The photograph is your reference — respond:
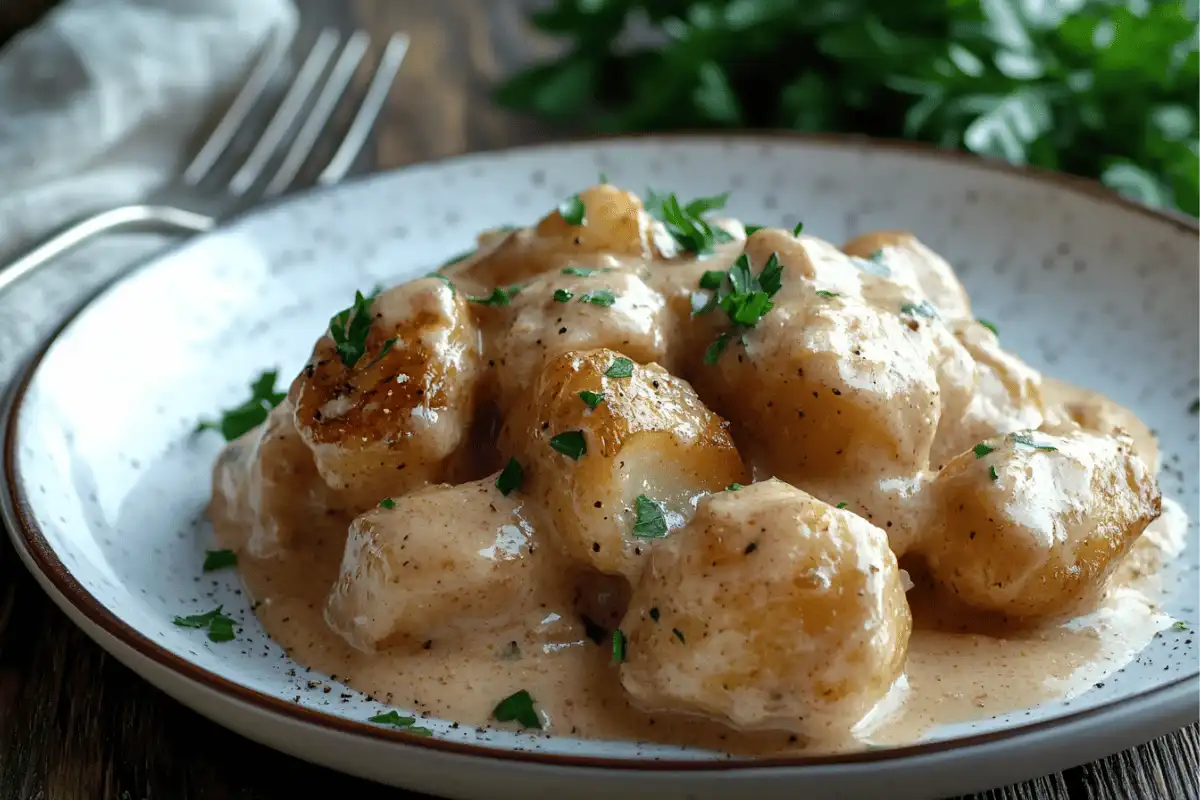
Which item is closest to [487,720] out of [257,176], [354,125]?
[257,176]

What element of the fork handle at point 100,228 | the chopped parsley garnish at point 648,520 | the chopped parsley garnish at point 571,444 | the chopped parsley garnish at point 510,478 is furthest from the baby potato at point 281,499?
the fork handle at point 100,228

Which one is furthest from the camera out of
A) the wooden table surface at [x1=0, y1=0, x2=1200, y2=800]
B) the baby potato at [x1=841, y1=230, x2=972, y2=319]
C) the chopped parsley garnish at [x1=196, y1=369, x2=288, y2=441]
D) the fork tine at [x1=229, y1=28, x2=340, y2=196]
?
the fork tine at [x1=229, y1=28, x2=340, y2=196]

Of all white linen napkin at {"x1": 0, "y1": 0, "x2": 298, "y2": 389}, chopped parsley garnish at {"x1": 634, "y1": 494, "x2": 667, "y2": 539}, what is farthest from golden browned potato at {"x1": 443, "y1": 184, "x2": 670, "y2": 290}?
white linen napkin at {"x1": 0, "y1": 0, "x2": 298, "y2": 389}

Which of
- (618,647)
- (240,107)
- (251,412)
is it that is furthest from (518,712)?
(240,107)

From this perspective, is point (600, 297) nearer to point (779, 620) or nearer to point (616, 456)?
point (616, 456)

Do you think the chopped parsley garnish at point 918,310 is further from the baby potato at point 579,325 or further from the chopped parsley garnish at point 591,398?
the chopped parsley garnish at point 591,398

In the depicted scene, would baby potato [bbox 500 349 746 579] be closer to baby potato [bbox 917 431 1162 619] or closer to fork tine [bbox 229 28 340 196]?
baby potato [bbox 917 431 1162 619]
